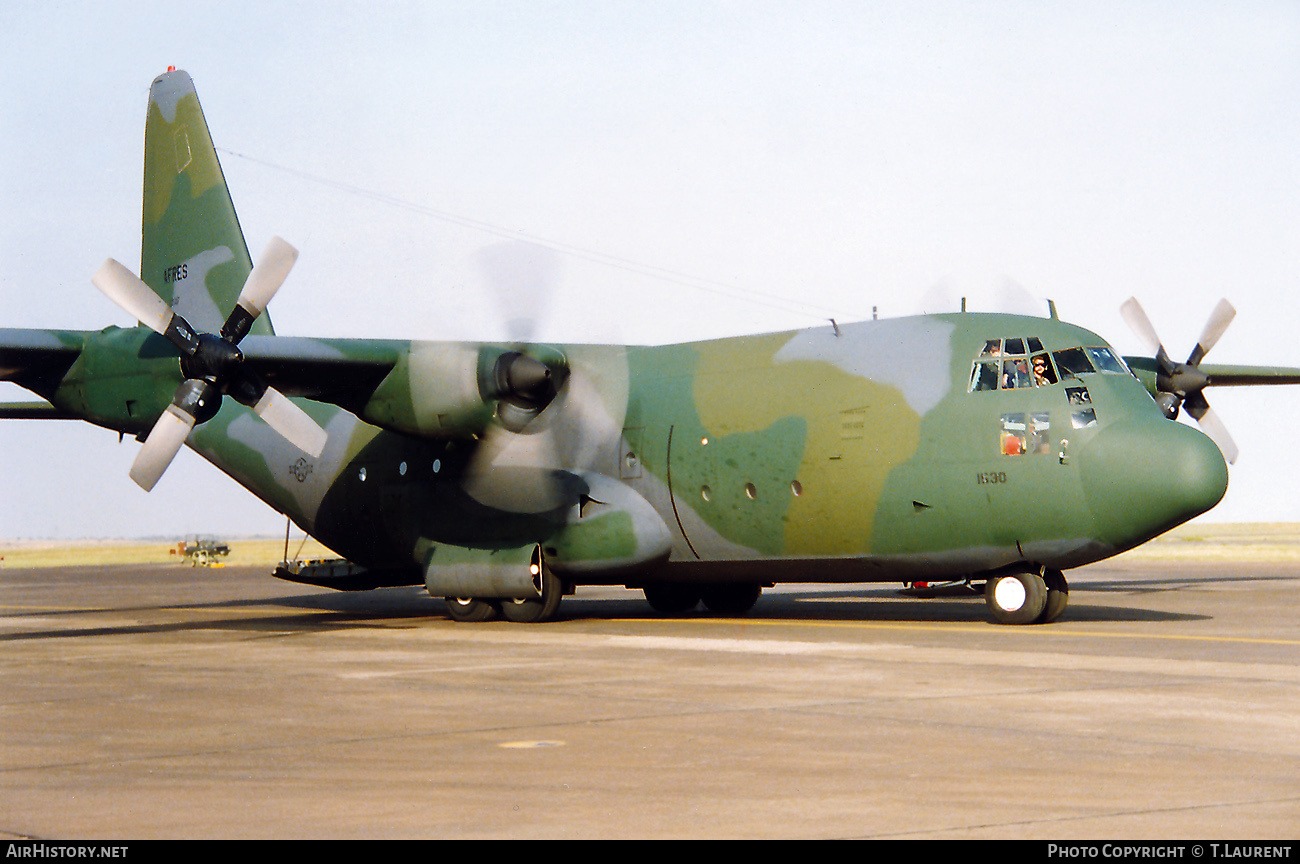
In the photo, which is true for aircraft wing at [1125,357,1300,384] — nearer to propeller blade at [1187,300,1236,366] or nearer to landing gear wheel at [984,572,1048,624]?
propeller blade at [1187,300,1236,366]

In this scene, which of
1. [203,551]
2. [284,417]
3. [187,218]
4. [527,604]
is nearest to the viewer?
[284,417]

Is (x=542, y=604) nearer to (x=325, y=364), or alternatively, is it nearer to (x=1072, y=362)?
(x=325, y=364)

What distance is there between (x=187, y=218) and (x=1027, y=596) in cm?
1731

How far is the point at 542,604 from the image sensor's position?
21.1 metres

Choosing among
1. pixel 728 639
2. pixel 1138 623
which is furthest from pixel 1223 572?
pixel 728 639

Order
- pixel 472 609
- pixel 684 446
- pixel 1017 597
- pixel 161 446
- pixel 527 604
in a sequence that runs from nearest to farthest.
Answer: pixel 1017 597 < pixel 161 446 < pixel 684 446 < pixel 527 604 < pixel 472 609

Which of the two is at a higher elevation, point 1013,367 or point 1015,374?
point 1013,367

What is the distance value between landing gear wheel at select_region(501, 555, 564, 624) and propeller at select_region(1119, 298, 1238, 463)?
36.5 ft

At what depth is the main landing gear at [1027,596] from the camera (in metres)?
18.1

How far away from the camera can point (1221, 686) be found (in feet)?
38.4

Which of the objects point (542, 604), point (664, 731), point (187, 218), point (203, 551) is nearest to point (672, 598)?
point (542, 604)

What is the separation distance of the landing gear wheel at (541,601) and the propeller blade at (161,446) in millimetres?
5359

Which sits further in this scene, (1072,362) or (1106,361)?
(1106,361)

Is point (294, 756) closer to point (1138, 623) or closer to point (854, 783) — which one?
point (854, 783)
